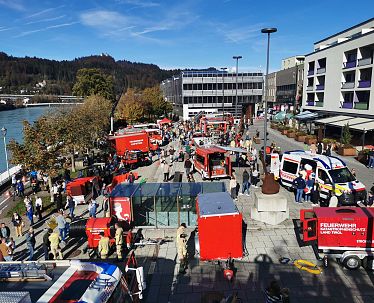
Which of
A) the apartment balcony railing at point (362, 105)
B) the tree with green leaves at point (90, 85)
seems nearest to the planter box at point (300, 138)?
the apartment balcony railing at point (362, 105)

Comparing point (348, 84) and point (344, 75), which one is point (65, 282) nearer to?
point (348, 84)

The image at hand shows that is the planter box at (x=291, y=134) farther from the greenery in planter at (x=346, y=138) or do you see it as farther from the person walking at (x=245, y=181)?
the person walking at (x=245, y=181)

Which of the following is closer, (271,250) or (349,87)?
(271,250)

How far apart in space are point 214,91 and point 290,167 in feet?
193

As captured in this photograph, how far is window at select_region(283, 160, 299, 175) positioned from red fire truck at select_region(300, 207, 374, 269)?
7.45 m

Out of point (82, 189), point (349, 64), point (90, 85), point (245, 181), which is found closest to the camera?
point (245, 181)

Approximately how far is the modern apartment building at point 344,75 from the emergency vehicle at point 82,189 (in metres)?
29.9

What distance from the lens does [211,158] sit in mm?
21859

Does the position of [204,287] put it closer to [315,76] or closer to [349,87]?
[349,87]

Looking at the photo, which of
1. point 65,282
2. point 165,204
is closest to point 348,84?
point 165,204

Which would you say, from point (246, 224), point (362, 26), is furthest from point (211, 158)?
point (362, 26)

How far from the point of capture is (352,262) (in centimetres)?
1041

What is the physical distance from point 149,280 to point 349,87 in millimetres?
37575

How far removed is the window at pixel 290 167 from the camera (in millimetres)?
18141
